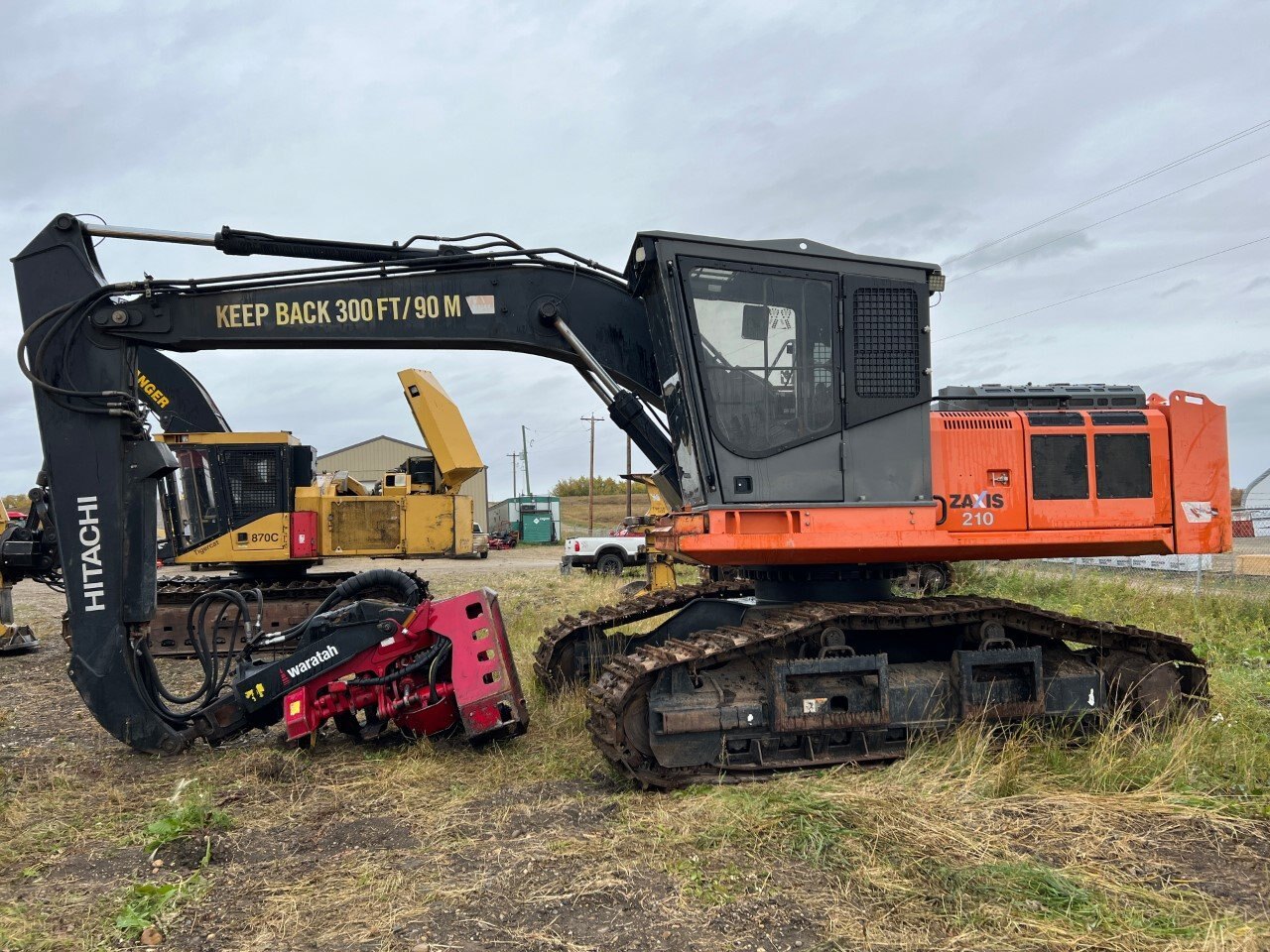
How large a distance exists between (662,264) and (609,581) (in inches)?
613

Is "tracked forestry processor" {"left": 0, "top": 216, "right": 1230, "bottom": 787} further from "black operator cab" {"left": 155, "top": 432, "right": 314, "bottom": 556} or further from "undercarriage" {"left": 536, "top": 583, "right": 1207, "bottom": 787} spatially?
"black operator cab" {"left": 155, "top": 432, "right": 314, "bottom": 556}

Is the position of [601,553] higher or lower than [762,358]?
lower

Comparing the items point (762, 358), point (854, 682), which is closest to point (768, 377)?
A: point (762, 358)

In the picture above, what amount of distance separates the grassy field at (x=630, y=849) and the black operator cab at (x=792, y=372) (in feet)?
5.74

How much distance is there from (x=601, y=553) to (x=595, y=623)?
1666 centimetres

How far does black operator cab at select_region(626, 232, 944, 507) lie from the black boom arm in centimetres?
89

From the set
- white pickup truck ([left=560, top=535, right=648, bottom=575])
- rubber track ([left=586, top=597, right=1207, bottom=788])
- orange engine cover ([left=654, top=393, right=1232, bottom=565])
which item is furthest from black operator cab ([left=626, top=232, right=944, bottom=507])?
white pickup truck ([left=560, top=535, right=648, bottom=575])

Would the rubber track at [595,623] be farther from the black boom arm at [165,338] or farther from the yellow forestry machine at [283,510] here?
the yellow forestry machine at [283,510]

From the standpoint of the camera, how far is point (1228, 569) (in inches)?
552

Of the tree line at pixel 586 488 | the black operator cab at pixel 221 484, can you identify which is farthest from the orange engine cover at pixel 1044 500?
the tree line at pixel 586 488

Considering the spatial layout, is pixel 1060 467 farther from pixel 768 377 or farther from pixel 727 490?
pixel 727 490

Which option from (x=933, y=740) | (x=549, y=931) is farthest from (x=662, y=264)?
(x=549, y=931)

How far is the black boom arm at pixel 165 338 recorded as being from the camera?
250 inches

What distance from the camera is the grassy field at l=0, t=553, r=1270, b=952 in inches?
149
